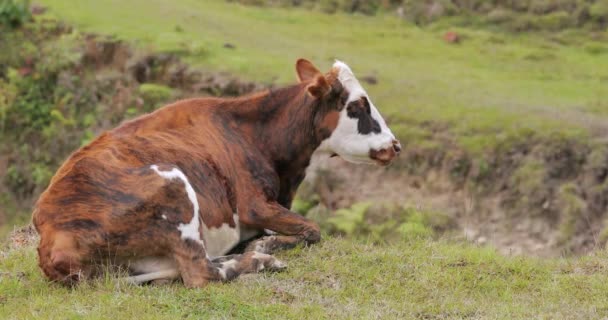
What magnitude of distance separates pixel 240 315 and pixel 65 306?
3.99 ft

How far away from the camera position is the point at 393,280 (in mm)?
8359

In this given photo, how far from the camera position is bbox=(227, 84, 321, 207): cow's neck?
9617mm

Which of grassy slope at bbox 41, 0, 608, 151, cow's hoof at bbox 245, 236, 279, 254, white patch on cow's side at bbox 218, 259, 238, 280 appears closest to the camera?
white patch on cow's side at bbox 218, 259, 238, 280

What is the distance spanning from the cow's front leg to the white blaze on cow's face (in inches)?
32.7

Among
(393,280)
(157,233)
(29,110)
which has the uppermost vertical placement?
(157,233)

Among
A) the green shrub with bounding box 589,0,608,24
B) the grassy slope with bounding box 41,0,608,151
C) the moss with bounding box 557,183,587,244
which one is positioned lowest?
the moss with bounding box 557,183,587,244

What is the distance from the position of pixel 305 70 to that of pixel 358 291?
2.72m

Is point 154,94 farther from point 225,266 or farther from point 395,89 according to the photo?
point 225,266

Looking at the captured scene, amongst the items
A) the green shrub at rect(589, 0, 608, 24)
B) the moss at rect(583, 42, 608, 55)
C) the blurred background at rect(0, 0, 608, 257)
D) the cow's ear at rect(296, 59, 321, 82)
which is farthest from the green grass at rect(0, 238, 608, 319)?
the green shrub at rect(589, 0, 608, 24)

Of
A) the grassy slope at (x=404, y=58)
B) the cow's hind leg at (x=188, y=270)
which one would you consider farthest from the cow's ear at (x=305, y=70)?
the grassy slope at (x=404, y=58)

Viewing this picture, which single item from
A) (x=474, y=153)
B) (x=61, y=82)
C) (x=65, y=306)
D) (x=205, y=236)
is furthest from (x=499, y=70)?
(x=65, y=306)

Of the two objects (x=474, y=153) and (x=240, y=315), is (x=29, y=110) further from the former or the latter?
(x=240, y=315)

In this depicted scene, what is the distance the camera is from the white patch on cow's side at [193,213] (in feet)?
25.9

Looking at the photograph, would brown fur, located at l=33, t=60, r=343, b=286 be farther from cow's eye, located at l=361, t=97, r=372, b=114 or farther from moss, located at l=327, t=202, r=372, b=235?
moss, located at l=327, t=202, r=372, b=235
